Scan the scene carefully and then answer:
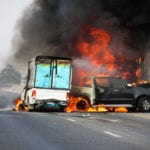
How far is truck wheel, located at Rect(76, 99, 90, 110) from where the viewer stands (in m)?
30.0

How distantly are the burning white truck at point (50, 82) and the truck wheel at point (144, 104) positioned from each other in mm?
3702

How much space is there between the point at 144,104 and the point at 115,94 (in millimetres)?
1583

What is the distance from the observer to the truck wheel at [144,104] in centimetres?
2973

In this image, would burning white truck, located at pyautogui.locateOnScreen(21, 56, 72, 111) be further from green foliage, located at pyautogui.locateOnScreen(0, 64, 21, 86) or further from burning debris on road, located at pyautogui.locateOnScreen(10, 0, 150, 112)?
green foliage, located at pyautogui.locateOnScreen(0, 64, 21, 86)

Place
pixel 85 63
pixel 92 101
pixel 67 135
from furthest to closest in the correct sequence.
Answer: pixel 85 63 → pixel 92 101 → pixel 67 135

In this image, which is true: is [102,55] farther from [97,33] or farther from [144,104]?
[144,104]

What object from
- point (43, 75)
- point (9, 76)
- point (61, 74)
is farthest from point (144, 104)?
point (9, 76)

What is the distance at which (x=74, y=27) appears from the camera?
171 ft

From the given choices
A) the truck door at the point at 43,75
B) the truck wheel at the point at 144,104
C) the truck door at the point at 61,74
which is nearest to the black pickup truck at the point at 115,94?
the truck wheel at the point at 144,104

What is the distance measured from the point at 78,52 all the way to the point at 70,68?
20.3m

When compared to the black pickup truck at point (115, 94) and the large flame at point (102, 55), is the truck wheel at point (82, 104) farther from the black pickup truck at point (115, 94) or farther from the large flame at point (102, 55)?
the large flame at point (102, 55)

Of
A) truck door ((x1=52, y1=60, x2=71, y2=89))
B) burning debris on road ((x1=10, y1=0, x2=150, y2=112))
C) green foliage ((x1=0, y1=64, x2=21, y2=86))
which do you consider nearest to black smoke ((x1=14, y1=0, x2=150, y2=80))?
burning debris on road ((x1=10, y1=0, x2=150, y2=112))

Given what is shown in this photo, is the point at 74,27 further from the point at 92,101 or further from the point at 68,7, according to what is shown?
the point at 92,101

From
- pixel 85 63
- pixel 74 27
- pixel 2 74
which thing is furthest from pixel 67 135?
Answer: pixel 2 74
